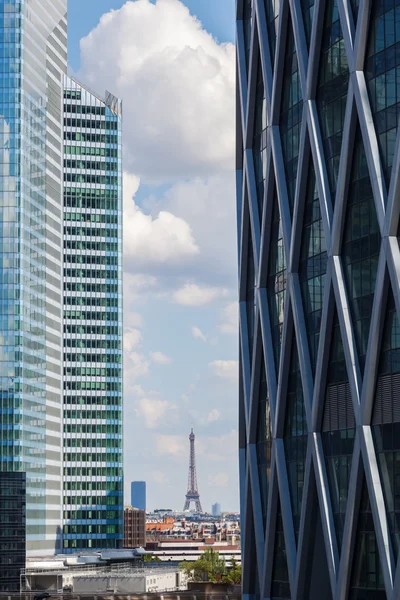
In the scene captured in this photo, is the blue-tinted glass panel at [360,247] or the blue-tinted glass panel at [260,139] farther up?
the blue-tinted glass panel at [260,139]

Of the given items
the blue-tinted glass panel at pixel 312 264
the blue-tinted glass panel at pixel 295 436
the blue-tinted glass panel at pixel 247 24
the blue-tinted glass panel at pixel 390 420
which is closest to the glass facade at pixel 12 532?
the blue-tinted glass panel at pixel 247 24

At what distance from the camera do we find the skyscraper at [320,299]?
58.8 metres

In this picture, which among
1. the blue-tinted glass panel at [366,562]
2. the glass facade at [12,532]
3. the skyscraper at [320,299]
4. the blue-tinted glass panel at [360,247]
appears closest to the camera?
the skyscraper at [320,299]

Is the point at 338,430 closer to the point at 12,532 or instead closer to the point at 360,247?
the point at 360,247

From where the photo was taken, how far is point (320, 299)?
224 feet

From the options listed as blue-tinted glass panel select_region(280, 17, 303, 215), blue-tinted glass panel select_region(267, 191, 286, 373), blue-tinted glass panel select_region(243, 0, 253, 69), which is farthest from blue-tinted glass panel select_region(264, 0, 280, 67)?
blue-tinted glass panel select_region(267, 191, 286, 373)

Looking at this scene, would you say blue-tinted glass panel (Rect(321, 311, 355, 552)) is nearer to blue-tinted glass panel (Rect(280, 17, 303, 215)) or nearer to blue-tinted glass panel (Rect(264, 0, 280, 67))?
blue-tinted glass panel (Rect(280, 17, 303, 215))

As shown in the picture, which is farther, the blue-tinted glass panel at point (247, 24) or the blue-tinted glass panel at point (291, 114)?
the blue-tinted glass panel at point (247, 24)

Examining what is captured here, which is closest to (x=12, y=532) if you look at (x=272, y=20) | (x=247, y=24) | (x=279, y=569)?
(x=279, y=569)

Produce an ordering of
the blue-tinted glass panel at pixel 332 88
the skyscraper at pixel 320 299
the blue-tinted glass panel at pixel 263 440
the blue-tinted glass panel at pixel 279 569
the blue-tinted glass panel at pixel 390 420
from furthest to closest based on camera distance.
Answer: the blue-tinted glass panel at pixel 263 440 < the blue-tinted glass panel at pixel 279 569 < the blue-tinted glass panel at pixel 332 88 < the skyscraper at pixel 320 299 < the blue-tinted glass panel at pixel 390 420

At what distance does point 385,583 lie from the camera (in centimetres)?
5697

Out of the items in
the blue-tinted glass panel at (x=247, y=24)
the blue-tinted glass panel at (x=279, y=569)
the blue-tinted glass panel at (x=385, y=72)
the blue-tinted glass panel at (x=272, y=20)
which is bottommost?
the blue-tinted glass panel at (x=279, y=569)

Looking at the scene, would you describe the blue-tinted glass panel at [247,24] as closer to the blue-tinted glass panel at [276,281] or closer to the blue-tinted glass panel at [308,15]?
the blue-tinted glass panel at [308,15]

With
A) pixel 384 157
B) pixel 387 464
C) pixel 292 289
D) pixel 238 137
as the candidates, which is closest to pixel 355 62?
pixel 384 157
